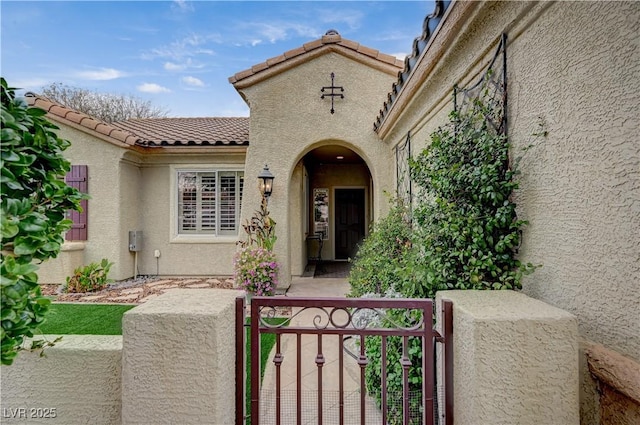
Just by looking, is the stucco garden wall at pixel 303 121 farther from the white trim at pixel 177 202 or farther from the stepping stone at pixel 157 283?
the stepping stone at pixel 157 283

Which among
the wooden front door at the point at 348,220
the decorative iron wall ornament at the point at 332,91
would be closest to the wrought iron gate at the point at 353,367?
the decorative iron wall ornament at the point at 332,91

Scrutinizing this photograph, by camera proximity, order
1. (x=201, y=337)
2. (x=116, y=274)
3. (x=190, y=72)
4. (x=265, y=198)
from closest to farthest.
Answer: (x=201, y=337), (x=265, y=198), (x=116, y=274), (x=190, y=72)

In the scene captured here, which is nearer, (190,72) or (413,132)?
(413,132)

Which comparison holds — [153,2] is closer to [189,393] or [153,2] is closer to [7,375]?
[7,375]

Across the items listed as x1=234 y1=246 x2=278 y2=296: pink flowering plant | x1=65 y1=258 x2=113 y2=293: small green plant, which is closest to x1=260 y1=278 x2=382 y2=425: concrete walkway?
x1=234 y1=246 x2=278 y2=296: pink flowering plant

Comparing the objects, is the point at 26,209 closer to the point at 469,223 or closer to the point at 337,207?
the point at 469,223

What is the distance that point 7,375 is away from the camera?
208cm

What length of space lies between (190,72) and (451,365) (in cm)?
1459

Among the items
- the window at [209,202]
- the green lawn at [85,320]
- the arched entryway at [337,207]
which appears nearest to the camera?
the green lawn at [85,320]

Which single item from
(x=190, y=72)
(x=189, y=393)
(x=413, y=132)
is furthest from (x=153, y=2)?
(x=190, y=72)

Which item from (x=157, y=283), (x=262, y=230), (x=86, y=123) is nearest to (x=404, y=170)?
(x=262, y=230)

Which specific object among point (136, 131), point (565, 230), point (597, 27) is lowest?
point (565, 230)

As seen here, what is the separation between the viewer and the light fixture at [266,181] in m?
8.05

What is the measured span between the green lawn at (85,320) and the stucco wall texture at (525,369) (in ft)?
19.7
